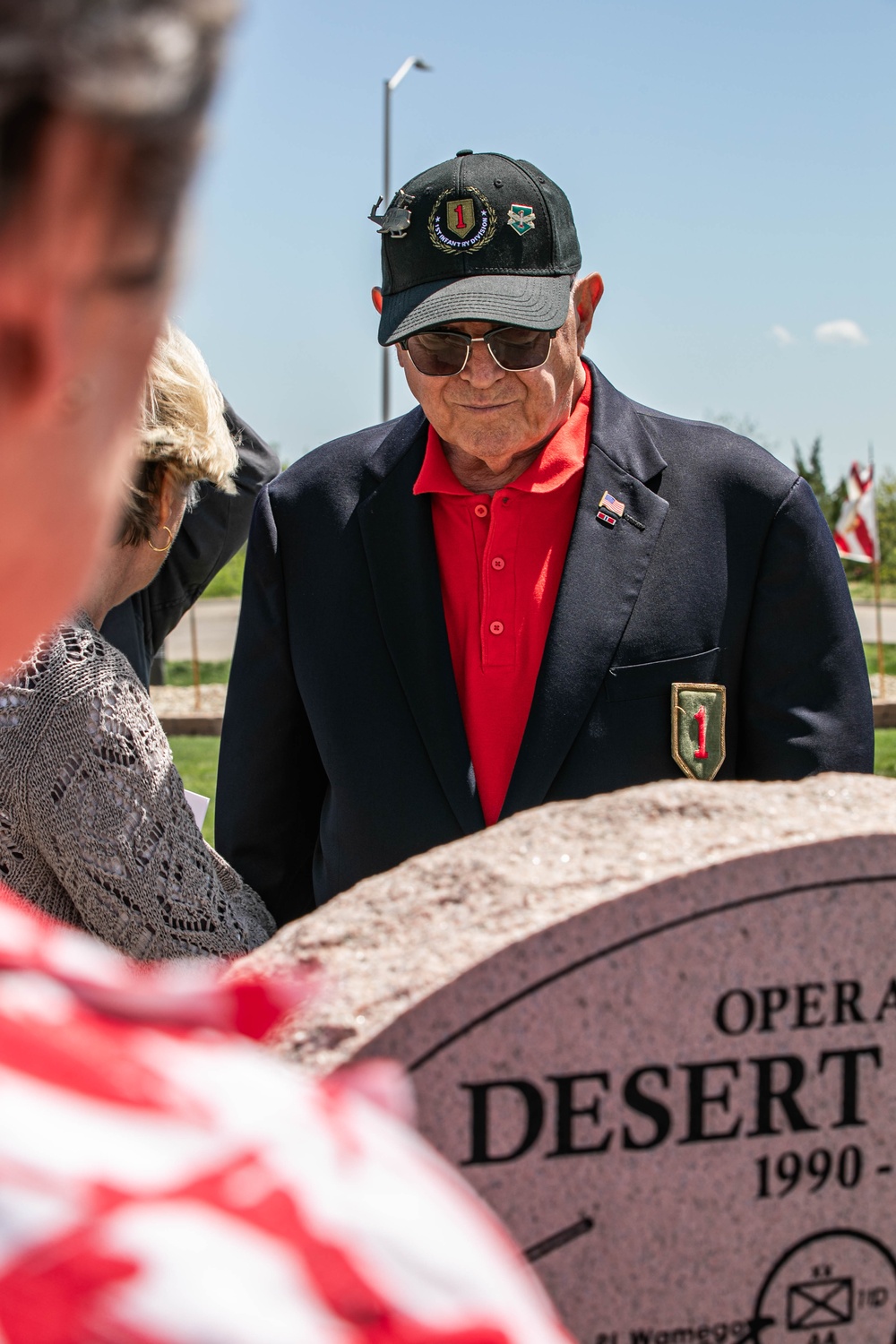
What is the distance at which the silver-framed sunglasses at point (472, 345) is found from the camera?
2545 mm

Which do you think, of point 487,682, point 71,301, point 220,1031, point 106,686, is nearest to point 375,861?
point 487,682

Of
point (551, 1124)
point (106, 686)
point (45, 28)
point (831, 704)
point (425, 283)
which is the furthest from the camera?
point (425, 283)

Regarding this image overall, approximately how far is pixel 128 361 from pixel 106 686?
1159mm

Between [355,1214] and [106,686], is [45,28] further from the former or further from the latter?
[106,686]

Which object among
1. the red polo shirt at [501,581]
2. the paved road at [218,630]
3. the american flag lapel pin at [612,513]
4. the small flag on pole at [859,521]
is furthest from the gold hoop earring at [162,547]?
the paved road at [218,630]

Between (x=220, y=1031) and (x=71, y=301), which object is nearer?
(x=71, y=301)

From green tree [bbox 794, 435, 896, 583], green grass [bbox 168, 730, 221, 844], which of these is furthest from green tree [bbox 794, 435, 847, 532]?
green grass [bbox 168, 730, 221, 844]

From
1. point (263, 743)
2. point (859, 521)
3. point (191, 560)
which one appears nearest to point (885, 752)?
point (859, 521)

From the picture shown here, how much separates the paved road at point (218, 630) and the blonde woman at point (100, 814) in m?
13.5

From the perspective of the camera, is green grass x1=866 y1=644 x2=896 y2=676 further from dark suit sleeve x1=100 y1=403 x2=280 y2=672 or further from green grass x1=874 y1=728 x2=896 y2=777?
dark suit sleeve x1=100 y1=403 x2=280 y2=672

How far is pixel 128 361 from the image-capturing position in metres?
0.59

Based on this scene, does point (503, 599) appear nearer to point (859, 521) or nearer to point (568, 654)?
point (568, 654)

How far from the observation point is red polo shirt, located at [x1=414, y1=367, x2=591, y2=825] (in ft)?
8.12

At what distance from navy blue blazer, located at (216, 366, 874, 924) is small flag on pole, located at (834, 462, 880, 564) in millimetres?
10667
